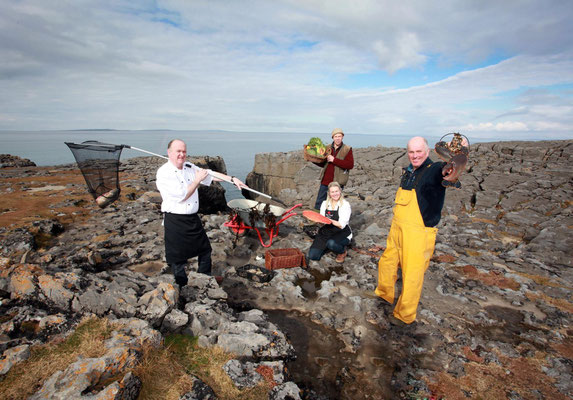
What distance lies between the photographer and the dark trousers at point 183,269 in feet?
14.0

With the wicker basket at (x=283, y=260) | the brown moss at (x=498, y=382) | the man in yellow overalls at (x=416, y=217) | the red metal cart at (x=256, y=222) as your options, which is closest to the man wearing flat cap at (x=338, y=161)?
the red metal cart at (x=256, y=222)

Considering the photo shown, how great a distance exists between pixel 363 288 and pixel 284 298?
147cm

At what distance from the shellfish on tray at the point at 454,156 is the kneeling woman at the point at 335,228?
2.52 metres

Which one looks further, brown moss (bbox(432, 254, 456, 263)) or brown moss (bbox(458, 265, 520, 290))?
brown moss (bbox(432, 254, 456, 263))

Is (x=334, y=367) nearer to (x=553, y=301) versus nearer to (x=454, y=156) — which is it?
(x=454, y=156)

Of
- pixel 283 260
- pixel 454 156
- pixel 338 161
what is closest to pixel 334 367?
pixel 283 260

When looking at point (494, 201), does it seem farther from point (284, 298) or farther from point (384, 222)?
point (284, 298)

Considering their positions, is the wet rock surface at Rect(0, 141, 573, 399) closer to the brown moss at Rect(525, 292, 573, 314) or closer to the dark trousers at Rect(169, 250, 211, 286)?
the brown moss at Rect(525, 292, 573, 314)

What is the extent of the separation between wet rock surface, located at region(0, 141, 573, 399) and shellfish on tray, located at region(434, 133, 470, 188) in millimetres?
2228

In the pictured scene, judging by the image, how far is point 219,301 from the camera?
159 inches

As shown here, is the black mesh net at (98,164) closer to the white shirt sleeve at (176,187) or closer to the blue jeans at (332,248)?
the white shirt sleeve at (176,187)

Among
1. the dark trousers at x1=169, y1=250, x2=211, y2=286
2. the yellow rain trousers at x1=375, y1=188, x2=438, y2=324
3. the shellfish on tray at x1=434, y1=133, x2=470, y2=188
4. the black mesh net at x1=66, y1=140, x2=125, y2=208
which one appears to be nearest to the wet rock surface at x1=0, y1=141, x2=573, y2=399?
the dark trousers at x1=169, y1=250, x2=211, y2=286

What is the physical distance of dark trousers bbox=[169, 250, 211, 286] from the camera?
4.26m

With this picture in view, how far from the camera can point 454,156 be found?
3041 millimetres
